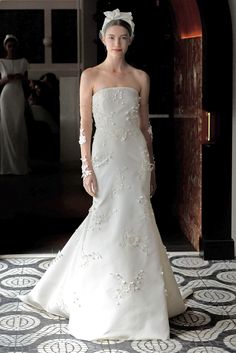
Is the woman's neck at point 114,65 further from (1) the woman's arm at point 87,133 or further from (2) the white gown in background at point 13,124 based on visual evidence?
(2) the white gown in background at point 13,124

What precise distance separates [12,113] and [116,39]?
199 centimetres

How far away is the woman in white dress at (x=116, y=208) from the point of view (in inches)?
140

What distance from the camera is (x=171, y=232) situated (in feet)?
19.4

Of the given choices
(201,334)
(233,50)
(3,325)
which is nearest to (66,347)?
(3,325)

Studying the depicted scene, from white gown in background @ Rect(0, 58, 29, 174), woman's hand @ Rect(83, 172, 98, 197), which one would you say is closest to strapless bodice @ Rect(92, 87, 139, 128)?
woman's hand @ Rect(83, 172, 98, 197)

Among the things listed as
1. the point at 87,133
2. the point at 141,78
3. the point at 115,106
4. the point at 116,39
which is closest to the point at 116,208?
the point at 87,133

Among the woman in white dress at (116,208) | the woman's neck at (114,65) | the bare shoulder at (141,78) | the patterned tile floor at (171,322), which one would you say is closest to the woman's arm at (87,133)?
the woman in white dress at (116,208)

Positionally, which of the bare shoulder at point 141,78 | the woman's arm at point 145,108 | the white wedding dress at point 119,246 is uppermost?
the bare shoulder at point 141,78

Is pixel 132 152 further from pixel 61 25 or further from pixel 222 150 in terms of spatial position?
pixel 61 25

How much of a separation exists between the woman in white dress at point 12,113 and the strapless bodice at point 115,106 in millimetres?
1857

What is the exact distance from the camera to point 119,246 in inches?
142

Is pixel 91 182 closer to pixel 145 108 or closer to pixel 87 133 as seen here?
pixel 87 133

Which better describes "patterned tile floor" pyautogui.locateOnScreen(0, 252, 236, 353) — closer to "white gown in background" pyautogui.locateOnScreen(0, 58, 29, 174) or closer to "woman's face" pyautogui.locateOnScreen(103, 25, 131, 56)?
"white gown in background" pyautogui.locateOnScreen(0, 58, 29, 174)

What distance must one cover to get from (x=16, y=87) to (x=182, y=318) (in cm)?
239
